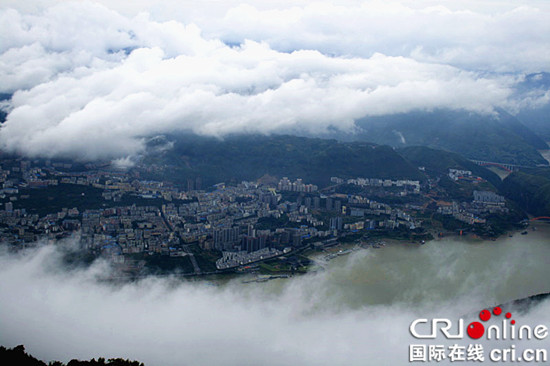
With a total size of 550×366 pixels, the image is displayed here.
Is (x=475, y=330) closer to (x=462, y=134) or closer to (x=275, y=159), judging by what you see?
(x=275, y=159)

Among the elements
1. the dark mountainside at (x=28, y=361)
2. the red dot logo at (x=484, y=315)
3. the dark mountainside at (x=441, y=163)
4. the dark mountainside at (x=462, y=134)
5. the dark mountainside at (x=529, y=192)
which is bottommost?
the dark mountainside at (x=28, y=361)

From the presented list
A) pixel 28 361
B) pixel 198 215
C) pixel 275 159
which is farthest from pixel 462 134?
pixel 28 361

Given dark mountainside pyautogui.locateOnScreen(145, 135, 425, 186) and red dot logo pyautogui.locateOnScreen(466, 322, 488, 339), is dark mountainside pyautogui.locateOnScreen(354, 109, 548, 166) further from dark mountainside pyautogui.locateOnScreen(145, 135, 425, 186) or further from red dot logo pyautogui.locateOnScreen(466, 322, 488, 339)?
red dot logo pyautogui.locateOnScreen(466, 322, 488, 339)

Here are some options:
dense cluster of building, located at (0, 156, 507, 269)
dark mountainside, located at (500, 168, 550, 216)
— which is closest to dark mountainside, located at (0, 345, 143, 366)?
dense cluster of building, located at (0, 156, 507, 269)

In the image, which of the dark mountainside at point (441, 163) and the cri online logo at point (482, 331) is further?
the dark mountainside at point (441, 163)

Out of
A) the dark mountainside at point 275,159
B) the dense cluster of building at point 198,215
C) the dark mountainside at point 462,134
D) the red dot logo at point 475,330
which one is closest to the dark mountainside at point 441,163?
the dark mountainside at point 275,159

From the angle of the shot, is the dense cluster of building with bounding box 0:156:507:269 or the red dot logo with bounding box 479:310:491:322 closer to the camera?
the red dot logo with bounding box 479:310:491:322

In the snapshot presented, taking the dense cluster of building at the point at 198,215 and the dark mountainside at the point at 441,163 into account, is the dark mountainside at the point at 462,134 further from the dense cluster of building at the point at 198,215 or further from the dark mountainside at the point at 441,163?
the dense cluster of building at the point at 198,215
